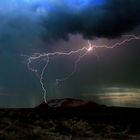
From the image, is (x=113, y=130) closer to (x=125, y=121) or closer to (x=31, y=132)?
(x=125, y=121)

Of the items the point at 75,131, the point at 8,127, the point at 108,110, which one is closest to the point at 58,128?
the point at 75,131

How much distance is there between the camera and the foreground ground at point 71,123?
977 inches

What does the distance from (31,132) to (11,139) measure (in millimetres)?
2114

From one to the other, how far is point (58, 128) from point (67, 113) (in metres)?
4.01

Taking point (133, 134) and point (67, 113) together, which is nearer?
point (133, 134)

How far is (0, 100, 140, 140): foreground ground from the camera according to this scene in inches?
977

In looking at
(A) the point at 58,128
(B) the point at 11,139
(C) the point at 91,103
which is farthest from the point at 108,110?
(B) the point at 11,139

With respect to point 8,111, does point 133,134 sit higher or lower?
lower

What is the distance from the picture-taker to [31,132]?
24953 mm

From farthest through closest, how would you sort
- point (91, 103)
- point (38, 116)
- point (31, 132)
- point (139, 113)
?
point (91, 103) → point (139, 113) → point (38, 116) → point (31, 132)

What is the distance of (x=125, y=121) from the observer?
29.9 m

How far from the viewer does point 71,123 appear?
27625 millimetres

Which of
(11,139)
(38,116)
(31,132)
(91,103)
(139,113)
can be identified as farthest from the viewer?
(91,103)

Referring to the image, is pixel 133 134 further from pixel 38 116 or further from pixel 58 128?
pixel 38 116
